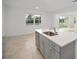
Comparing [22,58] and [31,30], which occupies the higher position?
[31,30]

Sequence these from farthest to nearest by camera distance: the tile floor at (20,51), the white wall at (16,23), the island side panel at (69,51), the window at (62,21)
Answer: the window at (62,21), the white wall at (16,23), the tile floor at (20,51), the island side panel at (69,51)

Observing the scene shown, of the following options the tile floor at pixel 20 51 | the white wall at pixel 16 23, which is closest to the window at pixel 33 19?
the white wall at pixel 16 23

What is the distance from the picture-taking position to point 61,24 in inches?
400

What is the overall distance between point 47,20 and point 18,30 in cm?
384

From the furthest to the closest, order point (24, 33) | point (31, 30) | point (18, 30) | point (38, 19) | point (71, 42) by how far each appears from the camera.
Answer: point (38, 19)
point (31, 30)
point (24, 33)
point (18, 30)
point (71, 42)

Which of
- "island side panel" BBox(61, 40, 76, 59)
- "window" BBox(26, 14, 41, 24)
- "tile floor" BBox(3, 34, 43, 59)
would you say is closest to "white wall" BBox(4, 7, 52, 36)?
"window" BBox(26, 14, 41, 24)

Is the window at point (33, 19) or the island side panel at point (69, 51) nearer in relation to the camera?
the island side panel at point (69, 51)

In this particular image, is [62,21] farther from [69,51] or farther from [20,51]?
[69,51]

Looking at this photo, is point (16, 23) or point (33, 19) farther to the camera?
point (33, 19)

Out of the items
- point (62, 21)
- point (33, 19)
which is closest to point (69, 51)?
point (33, 19)

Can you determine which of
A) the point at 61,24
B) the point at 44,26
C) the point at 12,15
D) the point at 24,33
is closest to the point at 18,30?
the point at 24,33

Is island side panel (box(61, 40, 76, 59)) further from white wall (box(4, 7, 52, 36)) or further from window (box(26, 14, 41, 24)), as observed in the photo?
window (box(26, 14, 41, 24))

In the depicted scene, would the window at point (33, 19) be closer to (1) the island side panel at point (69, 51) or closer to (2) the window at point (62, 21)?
(2) the window at point (62, 21)

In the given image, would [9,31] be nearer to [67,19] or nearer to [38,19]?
[38,19]
